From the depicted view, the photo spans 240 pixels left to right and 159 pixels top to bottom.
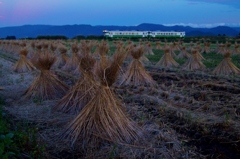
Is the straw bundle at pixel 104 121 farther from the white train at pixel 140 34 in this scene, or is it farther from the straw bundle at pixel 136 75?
the white train at pixel 140 34

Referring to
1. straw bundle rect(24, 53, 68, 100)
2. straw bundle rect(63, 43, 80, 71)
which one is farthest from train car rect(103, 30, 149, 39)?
straw bundle rect(24, 53, 68, 100)

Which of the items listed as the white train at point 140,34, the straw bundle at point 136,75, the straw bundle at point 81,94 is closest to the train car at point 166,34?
the white train at point 140,34

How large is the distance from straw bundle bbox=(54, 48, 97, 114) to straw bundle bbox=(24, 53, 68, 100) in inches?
49.1

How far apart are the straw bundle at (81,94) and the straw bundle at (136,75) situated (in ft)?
9.63

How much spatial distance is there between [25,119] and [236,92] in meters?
6.12

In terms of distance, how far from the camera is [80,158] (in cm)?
430

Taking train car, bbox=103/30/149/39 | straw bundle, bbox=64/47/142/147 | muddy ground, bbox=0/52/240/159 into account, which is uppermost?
train car, bbox=103/30/149/39

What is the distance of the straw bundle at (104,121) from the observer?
4746 mm

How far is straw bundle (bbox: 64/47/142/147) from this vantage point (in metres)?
4.75

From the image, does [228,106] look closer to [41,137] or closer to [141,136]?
[141,136]

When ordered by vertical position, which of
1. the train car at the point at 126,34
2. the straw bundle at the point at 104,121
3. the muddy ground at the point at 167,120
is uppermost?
the train car at the point at 126,34

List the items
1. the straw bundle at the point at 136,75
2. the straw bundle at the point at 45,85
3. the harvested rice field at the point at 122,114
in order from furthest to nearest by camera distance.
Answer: the straw bundle at the point at 136,75 < the straw bundle at the point at 45,85 < the harvested rice field at the point at 122,114

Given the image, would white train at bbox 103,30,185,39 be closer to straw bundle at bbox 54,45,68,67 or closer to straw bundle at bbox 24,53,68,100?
straw bundle at bbox 54,45,68,67

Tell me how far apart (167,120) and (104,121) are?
66.6 inches
